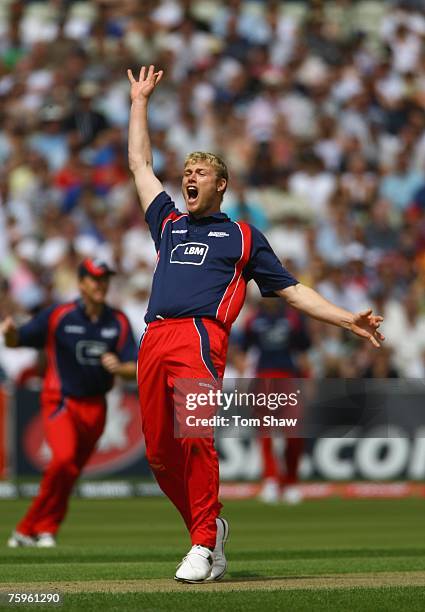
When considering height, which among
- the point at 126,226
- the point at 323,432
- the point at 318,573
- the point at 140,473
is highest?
the point at 126,226

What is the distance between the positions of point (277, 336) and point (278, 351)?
0.69 feet

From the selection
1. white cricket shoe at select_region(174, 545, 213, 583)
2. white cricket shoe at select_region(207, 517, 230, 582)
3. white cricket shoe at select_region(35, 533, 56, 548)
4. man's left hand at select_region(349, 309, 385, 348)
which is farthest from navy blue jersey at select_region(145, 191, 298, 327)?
white cricket shoe at select_region(35, 533, 56, 548)

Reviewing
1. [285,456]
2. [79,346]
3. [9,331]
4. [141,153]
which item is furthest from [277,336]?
[141,153]

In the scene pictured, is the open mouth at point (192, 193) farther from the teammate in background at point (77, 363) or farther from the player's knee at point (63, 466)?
the player's knee at point (63, 466)

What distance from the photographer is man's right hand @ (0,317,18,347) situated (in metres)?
11.7

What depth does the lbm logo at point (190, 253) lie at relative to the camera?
8172 mm

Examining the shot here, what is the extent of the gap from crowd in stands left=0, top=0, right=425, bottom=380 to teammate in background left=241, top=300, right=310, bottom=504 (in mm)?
1008

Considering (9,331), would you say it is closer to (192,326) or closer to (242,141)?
(192,326)

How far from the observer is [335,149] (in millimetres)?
23141

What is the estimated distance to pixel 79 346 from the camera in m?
12.6

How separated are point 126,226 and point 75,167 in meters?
1.46

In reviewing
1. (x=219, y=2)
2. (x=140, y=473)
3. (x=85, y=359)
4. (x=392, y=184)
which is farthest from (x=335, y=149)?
(x=85, y=359)

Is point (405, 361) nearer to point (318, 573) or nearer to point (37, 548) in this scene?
point (37, 548)

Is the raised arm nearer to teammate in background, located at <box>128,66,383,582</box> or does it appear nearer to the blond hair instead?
teammate in background, located at <box>128,66,383,582</box>
